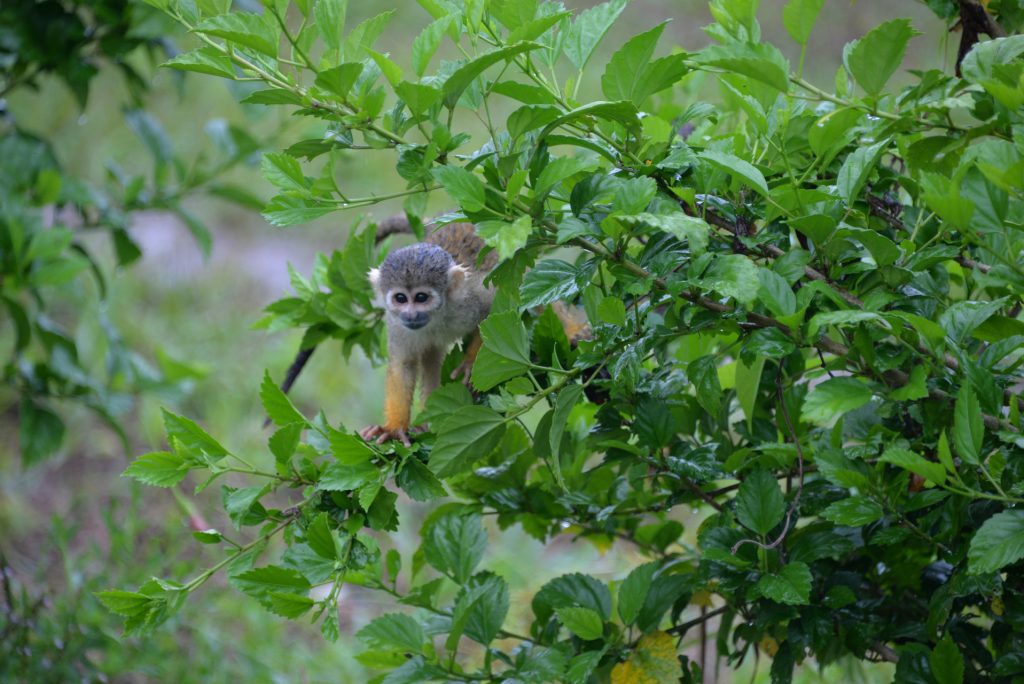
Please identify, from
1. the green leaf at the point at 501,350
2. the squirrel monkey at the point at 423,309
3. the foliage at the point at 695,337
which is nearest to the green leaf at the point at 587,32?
the foliage at the point at 695,337

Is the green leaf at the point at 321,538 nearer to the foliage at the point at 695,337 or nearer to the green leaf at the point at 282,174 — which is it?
the foliage at the point at 695,337

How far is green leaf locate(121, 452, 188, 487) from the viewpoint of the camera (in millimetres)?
1580

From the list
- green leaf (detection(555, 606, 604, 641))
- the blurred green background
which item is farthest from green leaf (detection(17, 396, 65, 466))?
green leaf (detection(555, 606, 604, 641))

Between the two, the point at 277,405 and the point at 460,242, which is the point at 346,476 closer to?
the point at 277,405

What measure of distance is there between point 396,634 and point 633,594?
412mm

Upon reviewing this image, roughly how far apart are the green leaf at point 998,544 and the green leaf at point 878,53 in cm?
62

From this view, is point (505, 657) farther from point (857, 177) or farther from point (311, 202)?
point (857, 177)

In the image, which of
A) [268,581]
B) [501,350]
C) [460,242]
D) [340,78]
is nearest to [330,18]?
[340,78]

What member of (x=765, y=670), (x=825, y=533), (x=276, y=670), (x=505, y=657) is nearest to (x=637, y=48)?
(x=825, y=533)

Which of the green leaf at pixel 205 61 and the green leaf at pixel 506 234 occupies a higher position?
the green leaf at pixel 205 61

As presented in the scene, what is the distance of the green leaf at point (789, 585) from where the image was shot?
1496mm

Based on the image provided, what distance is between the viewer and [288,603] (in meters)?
1.47

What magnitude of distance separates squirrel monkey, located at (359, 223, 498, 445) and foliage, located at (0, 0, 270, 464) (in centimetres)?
88

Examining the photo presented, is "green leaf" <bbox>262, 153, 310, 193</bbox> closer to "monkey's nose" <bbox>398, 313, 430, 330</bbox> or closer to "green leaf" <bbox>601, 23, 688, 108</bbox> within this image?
"green leaf" <bbox>601, 23, 688, 108</bbox>
